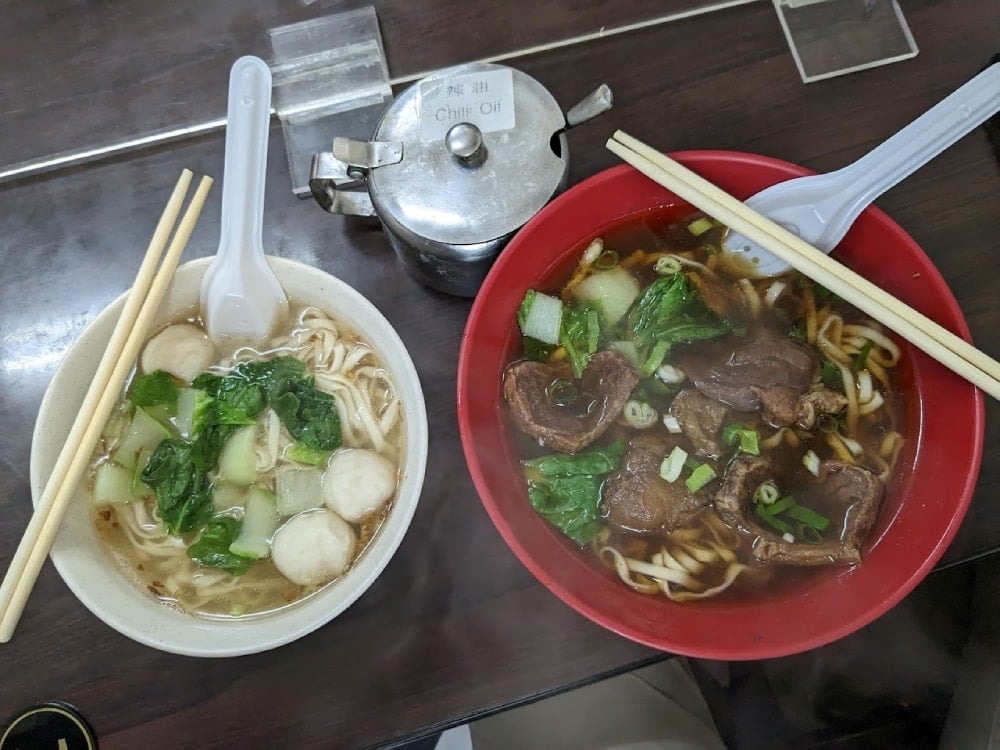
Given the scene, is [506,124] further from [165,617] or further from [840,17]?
[165,617]

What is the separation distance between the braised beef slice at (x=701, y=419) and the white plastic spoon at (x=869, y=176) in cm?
36

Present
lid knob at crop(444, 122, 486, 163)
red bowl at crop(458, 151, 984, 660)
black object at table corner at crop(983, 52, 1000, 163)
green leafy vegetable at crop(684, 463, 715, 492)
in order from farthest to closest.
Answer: black object at table corner at crop(983, 52, 1000, 163) < green leafy vegetable at crop(684, 463, 715, 492) < lid knob at crop(444, 122, 486, 163) < red bowl at crop(458, 151, 984, 660)

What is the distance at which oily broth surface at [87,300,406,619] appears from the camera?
4.43ft

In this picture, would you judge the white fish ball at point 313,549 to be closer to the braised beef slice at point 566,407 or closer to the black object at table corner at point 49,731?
the braised beef slice at point 566,407

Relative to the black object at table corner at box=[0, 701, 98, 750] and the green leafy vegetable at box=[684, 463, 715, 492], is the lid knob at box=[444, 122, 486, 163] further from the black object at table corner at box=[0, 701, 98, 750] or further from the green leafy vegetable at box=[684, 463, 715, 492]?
the black object at table corner at box=[0, 701, 98, 750]

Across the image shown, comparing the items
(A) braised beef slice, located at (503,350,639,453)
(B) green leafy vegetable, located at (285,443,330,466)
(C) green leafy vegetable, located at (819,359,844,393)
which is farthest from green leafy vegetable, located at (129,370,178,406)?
(C) green leafy vegetable, located at (819,359,844,393)

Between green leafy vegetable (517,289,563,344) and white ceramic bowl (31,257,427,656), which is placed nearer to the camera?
white ceramic bowl (31,257,427,656)

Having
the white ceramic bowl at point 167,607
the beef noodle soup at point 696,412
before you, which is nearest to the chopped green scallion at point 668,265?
the beef noodle soup at point 696,412

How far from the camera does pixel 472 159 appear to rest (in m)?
1.33

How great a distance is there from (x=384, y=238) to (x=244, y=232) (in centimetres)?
39

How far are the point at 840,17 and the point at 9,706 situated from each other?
2388 mm

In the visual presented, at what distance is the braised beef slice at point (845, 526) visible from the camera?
1.32 metres

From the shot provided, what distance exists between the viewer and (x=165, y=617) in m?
1.26

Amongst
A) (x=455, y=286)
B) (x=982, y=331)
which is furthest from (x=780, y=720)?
(x=455, y=286)
